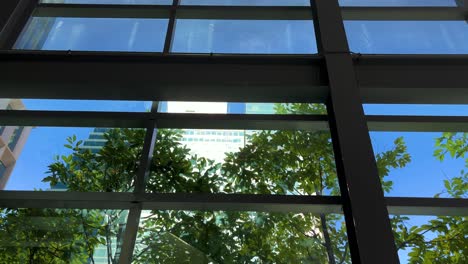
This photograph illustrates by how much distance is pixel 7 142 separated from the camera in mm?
3041

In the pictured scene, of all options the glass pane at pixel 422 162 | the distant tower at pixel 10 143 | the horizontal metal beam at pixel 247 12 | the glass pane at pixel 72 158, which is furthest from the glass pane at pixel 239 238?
the horizontal metal beam at pixel 247 12

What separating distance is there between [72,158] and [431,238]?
113 inches

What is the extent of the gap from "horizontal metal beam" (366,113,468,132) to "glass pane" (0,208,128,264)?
222 cm

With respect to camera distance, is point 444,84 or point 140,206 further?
point 444,84

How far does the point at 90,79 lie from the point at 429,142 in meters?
3.10

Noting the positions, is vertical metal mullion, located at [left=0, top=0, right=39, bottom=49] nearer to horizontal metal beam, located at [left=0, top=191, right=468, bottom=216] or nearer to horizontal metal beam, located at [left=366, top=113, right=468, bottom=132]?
horizontal metal beam, located at [left=0, top=191, right=468, bottom=216]

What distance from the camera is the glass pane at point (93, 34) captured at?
142 inches

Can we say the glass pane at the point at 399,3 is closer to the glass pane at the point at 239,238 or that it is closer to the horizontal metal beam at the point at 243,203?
the horizontal metal beam at the point at 243,203

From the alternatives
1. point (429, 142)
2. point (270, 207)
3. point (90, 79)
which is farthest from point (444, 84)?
point (90, 79)

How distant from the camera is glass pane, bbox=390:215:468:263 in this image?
7.76 feet

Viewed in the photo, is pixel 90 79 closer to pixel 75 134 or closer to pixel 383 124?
pixel 75 134

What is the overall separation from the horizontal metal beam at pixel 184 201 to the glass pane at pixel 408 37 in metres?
1.63

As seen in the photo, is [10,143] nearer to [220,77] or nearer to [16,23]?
[16,23]

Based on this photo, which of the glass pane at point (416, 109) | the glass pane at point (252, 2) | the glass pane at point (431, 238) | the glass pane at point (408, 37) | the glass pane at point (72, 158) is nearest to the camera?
the glass pane at point (431, 238)
